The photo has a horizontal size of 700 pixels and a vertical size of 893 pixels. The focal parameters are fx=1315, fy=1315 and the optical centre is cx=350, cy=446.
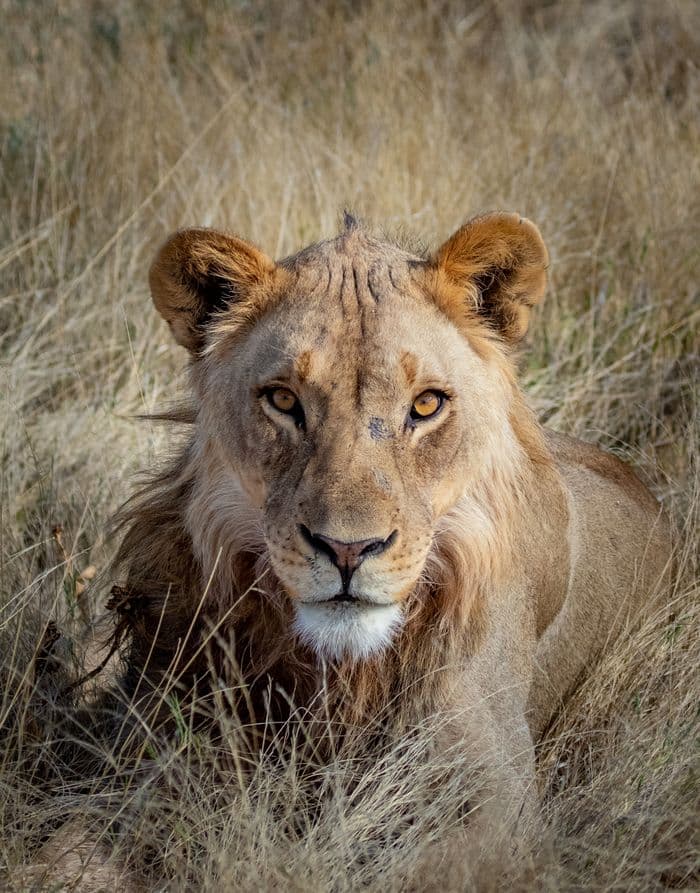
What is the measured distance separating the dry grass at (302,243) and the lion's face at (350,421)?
21.1 inches

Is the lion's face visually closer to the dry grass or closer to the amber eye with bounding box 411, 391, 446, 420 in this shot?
the amber eye with bounding box 411, 391, 446, 420

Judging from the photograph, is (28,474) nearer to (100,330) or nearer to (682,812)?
(100,330)

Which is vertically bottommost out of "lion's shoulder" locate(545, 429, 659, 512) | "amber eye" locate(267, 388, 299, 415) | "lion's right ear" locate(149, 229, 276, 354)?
"lion's shoulder" locate(545, 429, 659, 512)

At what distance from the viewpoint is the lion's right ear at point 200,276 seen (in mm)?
3361

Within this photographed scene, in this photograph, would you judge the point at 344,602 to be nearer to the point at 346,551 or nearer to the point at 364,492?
the point at 346,551

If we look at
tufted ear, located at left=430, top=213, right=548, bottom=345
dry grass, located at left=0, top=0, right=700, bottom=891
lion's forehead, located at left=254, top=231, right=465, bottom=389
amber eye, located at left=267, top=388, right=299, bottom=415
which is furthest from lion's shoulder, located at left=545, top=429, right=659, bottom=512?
amber eye, located at left=267, top=388, right=299, bottom=415

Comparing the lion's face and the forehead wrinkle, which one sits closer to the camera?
the lion's face

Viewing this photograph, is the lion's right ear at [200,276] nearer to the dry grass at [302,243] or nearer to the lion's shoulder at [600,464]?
the dry grass at [302,243]

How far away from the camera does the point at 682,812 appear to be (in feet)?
10.1

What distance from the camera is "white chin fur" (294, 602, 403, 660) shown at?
292 cm

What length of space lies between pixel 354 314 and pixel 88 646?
1.60 metres

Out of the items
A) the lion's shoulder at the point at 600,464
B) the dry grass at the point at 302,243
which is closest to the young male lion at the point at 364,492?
the dry grass at the point at 302,243

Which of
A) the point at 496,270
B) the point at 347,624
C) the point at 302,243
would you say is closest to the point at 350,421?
the point at 347,624

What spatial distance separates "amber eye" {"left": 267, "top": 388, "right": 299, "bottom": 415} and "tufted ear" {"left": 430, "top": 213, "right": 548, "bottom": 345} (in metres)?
0.50
